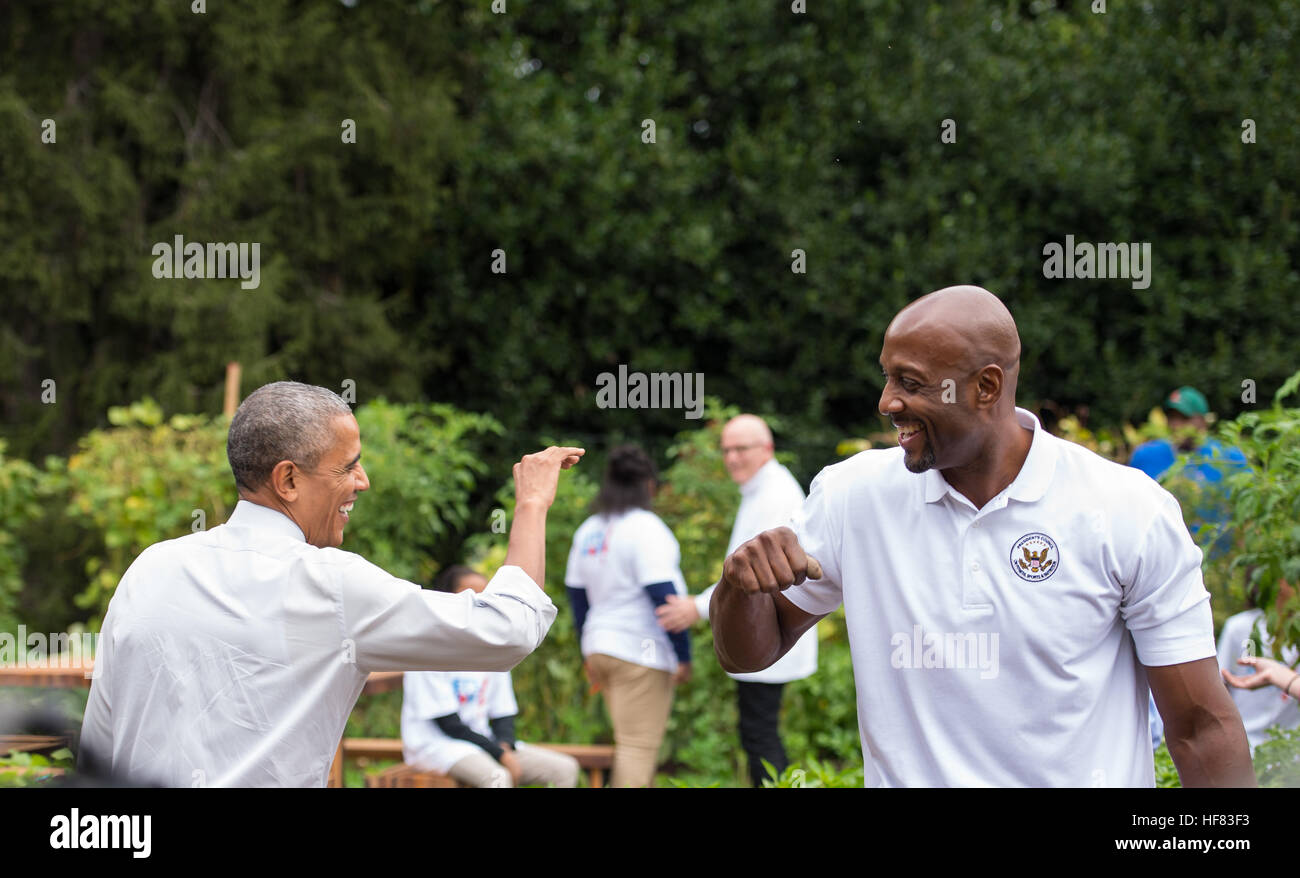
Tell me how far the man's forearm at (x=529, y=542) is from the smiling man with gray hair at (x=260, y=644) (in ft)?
0.24

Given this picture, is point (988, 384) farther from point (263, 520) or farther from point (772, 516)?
point (772, 516)

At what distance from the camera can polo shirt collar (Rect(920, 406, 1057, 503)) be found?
2277mm

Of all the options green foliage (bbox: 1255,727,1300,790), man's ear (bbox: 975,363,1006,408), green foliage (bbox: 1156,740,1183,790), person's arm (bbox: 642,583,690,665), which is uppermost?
man's ear (bbox: 975,363,1006,408)

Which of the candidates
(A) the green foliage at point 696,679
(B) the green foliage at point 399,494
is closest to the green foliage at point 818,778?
(A) the green foliage at point 696,679

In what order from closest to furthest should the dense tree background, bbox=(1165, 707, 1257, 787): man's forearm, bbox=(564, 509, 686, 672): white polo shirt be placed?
bbox=(1165, 707, 1257, 787): man's forearm → bbox=(564, 509, 686, 672): white polo shirt → the dense tree background

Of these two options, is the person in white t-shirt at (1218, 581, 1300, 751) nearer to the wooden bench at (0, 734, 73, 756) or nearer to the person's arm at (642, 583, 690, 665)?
the person's arm at (642, 583, 690, 665)

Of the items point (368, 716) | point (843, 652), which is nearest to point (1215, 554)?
point (843, 652)

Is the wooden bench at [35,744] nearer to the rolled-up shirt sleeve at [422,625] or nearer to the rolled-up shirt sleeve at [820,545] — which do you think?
the rolled-up shirt sleeve at [422,625]

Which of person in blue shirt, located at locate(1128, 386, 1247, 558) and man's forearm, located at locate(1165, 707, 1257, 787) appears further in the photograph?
person in blue shirt, located at locate(1128, 386, 1247, 558)

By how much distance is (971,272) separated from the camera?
12398 millimetres

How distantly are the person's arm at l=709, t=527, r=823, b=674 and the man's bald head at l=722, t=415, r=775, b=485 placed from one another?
11.2ft

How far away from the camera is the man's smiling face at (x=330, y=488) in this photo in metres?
2.35

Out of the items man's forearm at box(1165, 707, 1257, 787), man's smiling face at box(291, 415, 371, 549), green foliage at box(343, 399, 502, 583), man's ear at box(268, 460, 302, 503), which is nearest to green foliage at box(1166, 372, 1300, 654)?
man's forearm at box(1165, 707, 1257, 787)

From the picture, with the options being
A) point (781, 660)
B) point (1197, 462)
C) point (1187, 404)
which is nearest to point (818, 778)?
point (781, 660)
